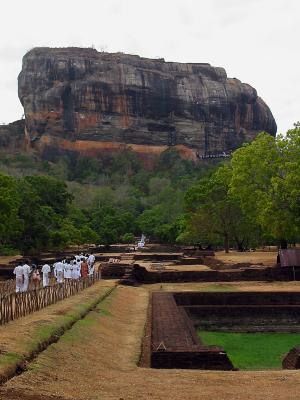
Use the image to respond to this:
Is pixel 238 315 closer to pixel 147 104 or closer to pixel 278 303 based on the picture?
pixel 278 303

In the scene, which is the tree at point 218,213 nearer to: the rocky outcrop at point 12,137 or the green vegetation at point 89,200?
the green vegetation at point 89,200

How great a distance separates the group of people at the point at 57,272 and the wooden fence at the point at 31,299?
59 centimetres

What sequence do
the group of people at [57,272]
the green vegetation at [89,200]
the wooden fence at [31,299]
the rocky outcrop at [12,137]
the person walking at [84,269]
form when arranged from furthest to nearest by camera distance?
the rocky outcrop at [12,137], the green vegetation at [89,200], the person walking at [84,269], the group of people at [57,272], the wooden fence at [31,299]

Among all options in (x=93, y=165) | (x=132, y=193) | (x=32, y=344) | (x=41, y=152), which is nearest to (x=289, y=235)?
(x=32, y=344)

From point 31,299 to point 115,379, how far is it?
5.58 metres

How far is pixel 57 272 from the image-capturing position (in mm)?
18672

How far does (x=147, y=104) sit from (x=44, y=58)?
2305 centimetres

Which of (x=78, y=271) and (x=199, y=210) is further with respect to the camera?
(x=199, y=210)

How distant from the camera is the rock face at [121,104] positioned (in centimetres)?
10888

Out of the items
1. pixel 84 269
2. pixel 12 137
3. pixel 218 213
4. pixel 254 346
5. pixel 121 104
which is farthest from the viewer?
pixel 12 137

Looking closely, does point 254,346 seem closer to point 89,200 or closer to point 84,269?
point 84,269

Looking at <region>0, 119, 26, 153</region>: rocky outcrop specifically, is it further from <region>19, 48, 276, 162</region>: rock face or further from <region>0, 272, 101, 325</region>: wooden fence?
<region>0, 272, 101, 325</region>: wooden fence

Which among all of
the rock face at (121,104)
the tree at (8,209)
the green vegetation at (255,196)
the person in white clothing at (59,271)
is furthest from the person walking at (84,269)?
the rock face at (121,104)

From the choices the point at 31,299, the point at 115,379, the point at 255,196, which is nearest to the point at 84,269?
the point at 31,299
